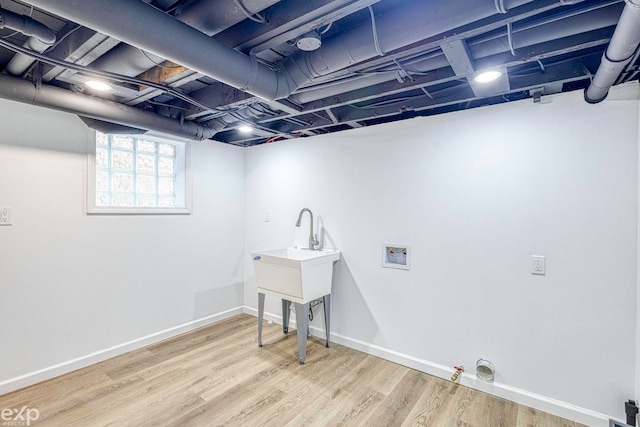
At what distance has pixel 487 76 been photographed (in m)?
1.85

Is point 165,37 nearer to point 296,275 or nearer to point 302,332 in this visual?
point 296,275

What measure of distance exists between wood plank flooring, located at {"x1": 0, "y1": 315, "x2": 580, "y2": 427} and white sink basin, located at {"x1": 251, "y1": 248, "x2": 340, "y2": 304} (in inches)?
22.1

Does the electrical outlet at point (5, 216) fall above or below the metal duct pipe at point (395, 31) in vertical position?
below

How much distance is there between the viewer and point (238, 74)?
1.60 meters

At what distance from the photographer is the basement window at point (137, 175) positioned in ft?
9.23

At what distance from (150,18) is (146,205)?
229cm

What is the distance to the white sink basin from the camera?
2688 millimetres

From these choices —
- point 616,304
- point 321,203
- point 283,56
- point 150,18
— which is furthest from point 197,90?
point 616,304

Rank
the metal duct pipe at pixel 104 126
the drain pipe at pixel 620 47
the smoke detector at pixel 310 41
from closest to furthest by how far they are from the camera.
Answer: the drain pipe at pixel 620 47 → the smoke detector at pixel 310 41 → the metal duct pipe at pixel 104 126

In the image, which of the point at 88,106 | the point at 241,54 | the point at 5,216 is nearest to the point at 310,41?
the point at 241,54

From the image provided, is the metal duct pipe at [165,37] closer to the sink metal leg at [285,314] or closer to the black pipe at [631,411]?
the sink metal leg at [285,314]

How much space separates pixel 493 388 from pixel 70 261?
10.9 feet

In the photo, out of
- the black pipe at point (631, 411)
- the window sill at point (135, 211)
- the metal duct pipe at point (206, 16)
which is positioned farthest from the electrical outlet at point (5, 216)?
the black pipe at point (631, 411)

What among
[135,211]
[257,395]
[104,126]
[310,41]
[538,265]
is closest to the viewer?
[310,41]
